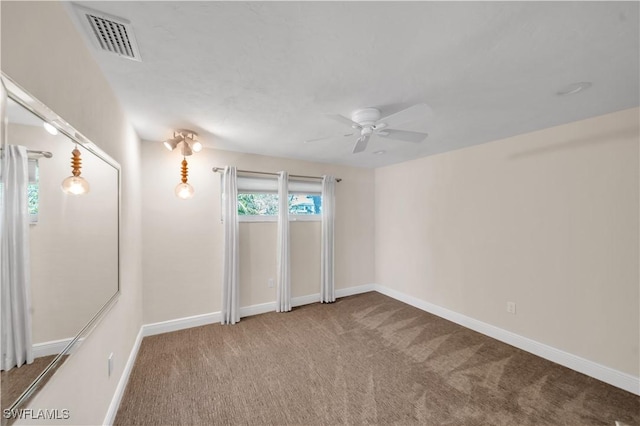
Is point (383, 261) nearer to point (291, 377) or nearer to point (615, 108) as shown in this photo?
point (291, 377)

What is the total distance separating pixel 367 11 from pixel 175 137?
2420mm

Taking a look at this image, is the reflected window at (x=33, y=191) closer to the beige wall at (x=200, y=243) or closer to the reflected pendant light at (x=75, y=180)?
the reflected pendant light at (x=75, y=180)

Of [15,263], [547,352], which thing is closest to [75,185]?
[15,263]

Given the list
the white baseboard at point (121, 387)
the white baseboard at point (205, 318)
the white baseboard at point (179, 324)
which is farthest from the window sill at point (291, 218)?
the white baseboard at point (121, 387)

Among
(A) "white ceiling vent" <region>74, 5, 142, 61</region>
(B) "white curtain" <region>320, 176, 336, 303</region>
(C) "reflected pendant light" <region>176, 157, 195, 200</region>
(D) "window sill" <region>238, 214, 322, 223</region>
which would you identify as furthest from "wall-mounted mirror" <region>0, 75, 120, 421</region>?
(B) "white curtain" <region>320, 176, 336, 303</region>

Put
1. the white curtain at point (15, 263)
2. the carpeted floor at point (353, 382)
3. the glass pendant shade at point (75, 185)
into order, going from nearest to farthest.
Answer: the white curtain at point (15, 263)
the glass pendant shade at point (75, 185)
the carpeted floor at point (353, 382)

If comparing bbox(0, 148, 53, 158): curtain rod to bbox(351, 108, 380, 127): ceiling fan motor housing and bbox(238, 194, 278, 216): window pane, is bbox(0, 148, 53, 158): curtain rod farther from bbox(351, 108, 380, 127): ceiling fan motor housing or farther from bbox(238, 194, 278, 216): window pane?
bbox(238, 194, 278, 216): window pane

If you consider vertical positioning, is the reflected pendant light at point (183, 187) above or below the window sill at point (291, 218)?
above

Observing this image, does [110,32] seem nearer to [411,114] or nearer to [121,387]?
[411,114]

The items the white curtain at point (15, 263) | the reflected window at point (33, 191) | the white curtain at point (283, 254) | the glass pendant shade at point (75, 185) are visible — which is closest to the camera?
the white curtain at point (15, 263)

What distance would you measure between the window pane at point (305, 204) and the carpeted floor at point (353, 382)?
5.92 ft

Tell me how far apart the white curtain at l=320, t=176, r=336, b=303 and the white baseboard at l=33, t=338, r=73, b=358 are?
3307mm

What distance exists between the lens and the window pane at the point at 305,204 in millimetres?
4098

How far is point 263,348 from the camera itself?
2770 millimetres
